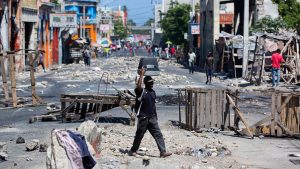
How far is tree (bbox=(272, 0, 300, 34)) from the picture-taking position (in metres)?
42.5

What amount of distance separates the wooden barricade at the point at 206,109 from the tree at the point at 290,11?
27616mm

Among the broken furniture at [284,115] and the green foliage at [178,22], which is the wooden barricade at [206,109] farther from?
the green foliage at [178,22]

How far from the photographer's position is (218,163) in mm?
11984

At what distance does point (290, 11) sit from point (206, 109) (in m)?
30.6

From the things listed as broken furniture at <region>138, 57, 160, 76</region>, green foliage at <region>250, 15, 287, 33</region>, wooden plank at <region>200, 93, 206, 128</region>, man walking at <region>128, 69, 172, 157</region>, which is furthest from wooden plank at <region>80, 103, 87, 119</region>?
green foliage at <region>250, 15, 287, 33</region>

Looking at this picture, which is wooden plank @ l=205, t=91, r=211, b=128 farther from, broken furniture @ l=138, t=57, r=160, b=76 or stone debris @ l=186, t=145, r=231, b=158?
broken furniture @ l=138, t=57, r=160, b=76

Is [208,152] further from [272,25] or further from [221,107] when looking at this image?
[272,25]

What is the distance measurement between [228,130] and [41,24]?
40.0 meters

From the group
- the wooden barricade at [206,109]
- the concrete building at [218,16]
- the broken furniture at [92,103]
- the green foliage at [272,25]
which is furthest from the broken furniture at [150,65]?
the wooden barricade at [206,109]

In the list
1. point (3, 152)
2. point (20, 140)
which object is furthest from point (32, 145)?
point (20, 140)

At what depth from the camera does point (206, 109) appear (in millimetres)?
15578

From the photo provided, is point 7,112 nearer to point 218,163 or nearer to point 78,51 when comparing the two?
point 218,163

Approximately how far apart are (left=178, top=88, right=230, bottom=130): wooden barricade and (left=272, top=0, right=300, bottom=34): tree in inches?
1087

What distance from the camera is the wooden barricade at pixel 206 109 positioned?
15.5m
